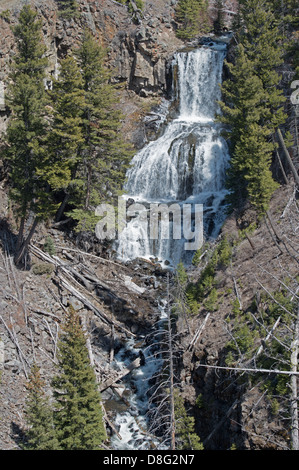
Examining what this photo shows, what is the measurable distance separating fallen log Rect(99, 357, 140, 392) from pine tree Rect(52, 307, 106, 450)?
6.04 meters

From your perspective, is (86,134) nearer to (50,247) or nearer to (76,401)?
(50,247)

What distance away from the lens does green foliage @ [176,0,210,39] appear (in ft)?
164

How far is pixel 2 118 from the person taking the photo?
2759 cm

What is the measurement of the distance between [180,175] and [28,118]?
51.1 feet

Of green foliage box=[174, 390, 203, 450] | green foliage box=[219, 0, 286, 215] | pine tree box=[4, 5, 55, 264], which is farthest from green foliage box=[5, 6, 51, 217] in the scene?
green foliage box=[174, 390, 203, 450]

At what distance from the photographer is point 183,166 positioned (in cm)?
3541

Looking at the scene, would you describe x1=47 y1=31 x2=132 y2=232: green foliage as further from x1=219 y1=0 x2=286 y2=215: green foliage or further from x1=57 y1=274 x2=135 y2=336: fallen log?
x1=219 y1=0 x2=286 y2=215: green foliage

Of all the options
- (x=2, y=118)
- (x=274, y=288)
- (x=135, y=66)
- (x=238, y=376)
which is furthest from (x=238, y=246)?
(x=135, y=66)

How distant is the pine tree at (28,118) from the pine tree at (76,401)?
10.6 metres

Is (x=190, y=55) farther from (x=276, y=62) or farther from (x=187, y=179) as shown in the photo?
(x=276, y=62)

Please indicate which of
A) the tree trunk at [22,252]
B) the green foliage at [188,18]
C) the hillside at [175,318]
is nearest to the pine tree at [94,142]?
the hillside at [175,318]

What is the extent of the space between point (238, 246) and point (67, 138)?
1134cm

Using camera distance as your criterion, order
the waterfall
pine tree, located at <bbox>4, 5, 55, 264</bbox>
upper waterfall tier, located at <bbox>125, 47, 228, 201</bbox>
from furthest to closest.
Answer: upper waterfall tier, located at <bbox>125, 47, 228, 201</bbox>
the waterfall
pine tree, located at <bbox>4, 5, 55, 264</bbox>

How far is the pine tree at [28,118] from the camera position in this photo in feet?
72.3
